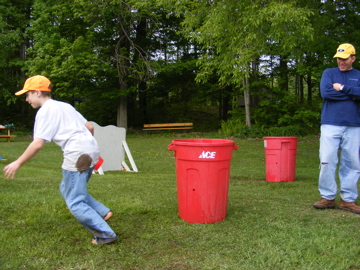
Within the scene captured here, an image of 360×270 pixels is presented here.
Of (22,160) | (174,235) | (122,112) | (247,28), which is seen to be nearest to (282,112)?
(122,112)

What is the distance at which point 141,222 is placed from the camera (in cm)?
446

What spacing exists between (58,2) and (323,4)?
16.4 m

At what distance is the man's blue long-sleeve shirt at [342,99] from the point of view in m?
4.81

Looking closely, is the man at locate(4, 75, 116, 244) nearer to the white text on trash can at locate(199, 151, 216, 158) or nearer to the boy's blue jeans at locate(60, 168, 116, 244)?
the boy's blue jeans at locate(60, 168, 116, 244)

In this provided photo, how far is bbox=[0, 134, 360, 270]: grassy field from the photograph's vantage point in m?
3.31

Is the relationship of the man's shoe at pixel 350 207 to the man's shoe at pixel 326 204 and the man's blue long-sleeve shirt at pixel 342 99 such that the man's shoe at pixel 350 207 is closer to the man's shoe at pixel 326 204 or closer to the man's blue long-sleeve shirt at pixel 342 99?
the man's shoe at pixel 326 204

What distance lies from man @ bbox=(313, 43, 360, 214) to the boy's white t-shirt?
297cm

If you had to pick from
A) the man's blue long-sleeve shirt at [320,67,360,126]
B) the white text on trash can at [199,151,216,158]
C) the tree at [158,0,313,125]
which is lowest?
the white text on trash can at [199,151,216,158]

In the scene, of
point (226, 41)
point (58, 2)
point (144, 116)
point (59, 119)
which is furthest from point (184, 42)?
point (59, 119)

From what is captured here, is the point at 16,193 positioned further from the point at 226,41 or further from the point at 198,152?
the point at 226,41

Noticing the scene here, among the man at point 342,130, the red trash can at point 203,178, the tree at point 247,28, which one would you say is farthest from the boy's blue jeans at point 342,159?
the tree at point 247,28

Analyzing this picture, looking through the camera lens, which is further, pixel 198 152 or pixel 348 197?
pixel 348 197

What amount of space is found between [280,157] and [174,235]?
4.34 meters

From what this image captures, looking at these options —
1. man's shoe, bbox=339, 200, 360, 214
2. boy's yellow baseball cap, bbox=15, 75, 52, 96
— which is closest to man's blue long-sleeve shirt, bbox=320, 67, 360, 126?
man's shoe, bbox=339, 200, 360, 214
